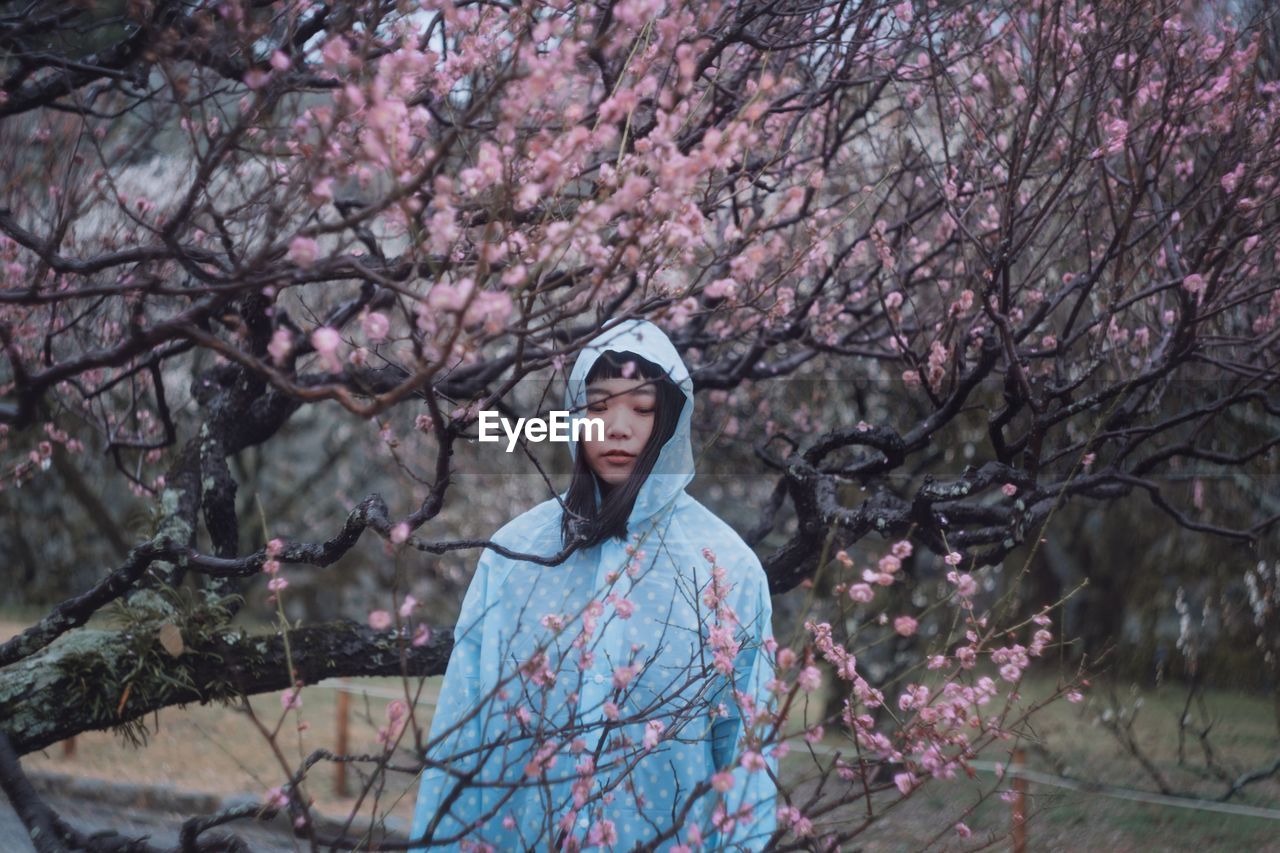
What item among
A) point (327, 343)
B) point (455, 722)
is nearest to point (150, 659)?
point (455, 722)

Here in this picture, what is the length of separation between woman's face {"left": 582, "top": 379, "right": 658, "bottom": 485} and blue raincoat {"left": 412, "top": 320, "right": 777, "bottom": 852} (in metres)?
0.06

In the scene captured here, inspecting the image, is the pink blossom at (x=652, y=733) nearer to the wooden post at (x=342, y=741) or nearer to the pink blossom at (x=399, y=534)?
the pink blossom at (x=399, y=534)

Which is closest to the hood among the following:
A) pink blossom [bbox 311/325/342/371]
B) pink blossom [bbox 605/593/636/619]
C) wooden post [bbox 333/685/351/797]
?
pink blossom [bbox 605/593/636/619]

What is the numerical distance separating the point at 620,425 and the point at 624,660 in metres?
0.52

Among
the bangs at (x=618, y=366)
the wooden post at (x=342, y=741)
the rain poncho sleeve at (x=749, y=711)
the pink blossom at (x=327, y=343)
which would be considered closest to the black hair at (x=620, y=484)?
the bangs at (x=618, y=366)

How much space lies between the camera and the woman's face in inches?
107

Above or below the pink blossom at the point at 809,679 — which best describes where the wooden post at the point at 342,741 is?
below

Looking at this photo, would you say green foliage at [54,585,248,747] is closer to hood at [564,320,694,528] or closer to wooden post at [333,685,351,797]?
hood at [564,320,694,528]

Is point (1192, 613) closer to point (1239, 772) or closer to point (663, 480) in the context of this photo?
point (1239, 772)

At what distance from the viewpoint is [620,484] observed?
272cm

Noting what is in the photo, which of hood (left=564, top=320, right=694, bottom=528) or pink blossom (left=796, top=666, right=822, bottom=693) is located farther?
hood (left=564, top=320, right=694, bottom=528)

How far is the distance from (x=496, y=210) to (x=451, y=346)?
8.0 inches

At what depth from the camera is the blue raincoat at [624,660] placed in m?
2.38

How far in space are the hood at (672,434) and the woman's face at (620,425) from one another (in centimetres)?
5
